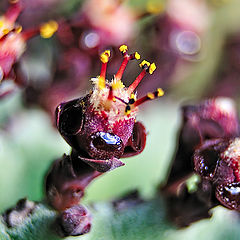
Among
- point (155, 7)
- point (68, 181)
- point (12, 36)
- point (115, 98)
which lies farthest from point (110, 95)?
point (155, 7)

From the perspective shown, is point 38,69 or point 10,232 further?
point 38,69

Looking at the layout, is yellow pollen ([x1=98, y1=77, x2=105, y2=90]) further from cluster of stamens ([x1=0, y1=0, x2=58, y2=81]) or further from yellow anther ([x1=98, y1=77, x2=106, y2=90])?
cluster of stamens ([x1=0, y1=0, x2=58, y2=81])

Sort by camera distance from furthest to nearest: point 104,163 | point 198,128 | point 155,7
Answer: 1. point 155,7
2. point 198,128
3. point 104,163

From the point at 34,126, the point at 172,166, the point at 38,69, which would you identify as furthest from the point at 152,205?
the point at 38,69

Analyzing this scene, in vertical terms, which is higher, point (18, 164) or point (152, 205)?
point (18, 164)

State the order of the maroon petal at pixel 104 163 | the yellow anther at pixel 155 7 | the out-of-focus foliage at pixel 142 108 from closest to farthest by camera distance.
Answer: the maroon petal at pixel 104 163 < the out-of-focus foliage at pixel 142 108 < the yellow anther at pixel 155 7

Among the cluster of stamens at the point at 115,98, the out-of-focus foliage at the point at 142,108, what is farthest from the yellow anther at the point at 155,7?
the cluster of stamens at the point at 115,98

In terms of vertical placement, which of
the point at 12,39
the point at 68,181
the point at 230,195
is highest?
the point at 12,39

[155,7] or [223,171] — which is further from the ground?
[155,7]

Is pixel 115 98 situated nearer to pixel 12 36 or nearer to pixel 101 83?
pixel 101 83

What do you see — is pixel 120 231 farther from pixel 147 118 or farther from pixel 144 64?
pixel 147 118

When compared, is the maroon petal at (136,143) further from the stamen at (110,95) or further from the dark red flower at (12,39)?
the dark red flower at (12,39)
